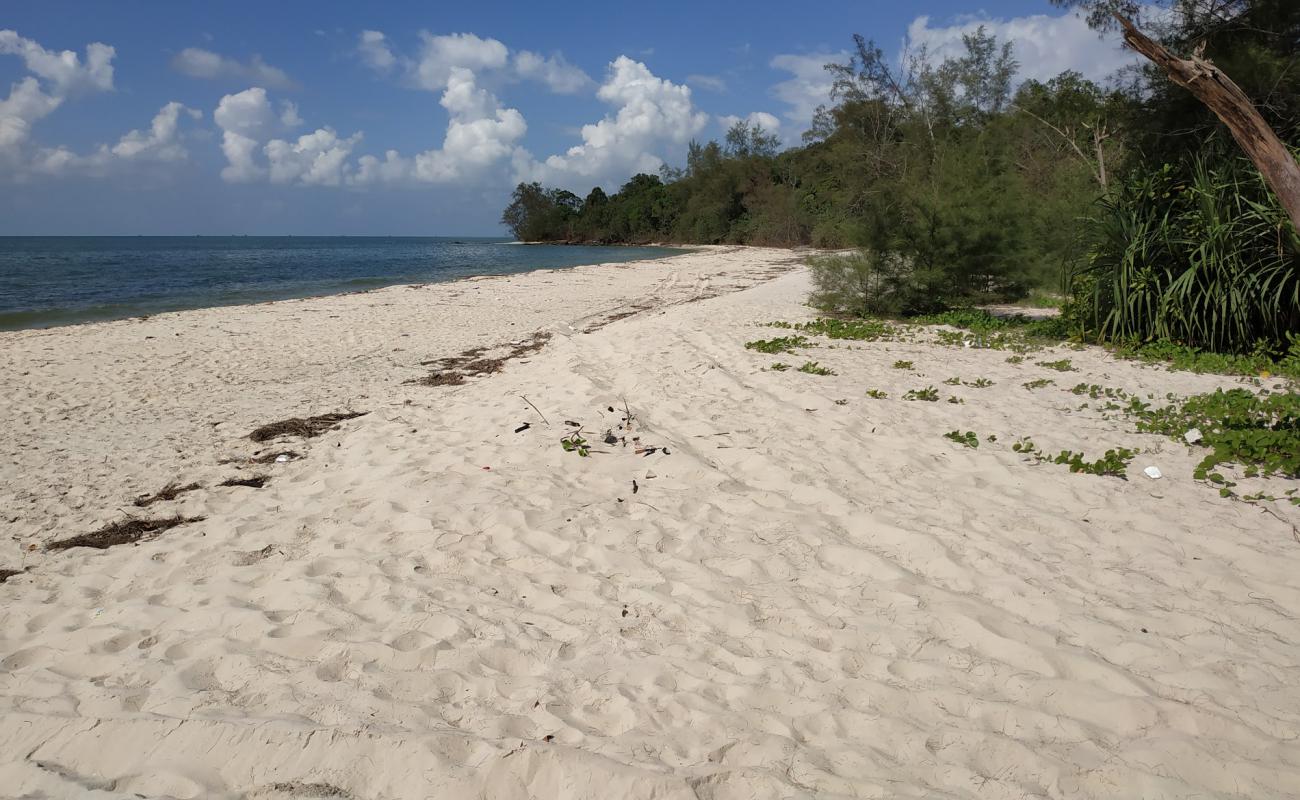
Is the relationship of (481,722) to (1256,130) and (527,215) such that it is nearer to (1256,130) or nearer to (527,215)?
(1256,130)

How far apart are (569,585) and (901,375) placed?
4999 mm

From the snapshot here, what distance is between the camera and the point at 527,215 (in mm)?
83000

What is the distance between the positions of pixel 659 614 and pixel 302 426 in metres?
4.64

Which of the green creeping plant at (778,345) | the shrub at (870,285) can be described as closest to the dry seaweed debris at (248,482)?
the green creeping plant at (778,345)

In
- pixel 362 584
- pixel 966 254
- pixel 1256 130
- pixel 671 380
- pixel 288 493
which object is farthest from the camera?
pixel 966 254

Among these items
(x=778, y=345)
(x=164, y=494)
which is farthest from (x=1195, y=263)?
(x=164, y=494)

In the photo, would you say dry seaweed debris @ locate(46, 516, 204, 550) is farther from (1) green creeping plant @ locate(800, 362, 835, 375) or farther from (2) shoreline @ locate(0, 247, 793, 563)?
(1) green creeping plant @ locate(800, 362, 835, 375)

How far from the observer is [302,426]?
21.3ft

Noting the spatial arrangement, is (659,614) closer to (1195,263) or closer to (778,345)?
(778,345)

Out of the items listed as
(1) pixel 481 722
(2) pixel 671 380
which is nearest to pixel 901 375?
(2) pixel 671 380

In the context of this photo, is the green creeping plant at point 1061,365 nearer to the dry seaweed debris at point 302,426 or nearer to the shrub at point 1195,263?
the shrub at point 1195,263

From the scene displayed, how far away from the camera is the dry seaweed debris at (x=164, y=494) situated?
4727 millimetres

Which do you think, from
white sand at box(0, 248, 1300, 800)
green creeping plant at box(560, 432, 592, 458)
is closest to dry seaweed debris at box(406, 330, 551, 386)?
white sand at box(0, 248, 1300, 800)

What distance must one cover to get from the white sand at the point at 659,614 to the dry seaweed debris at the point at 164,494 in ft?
0.36
